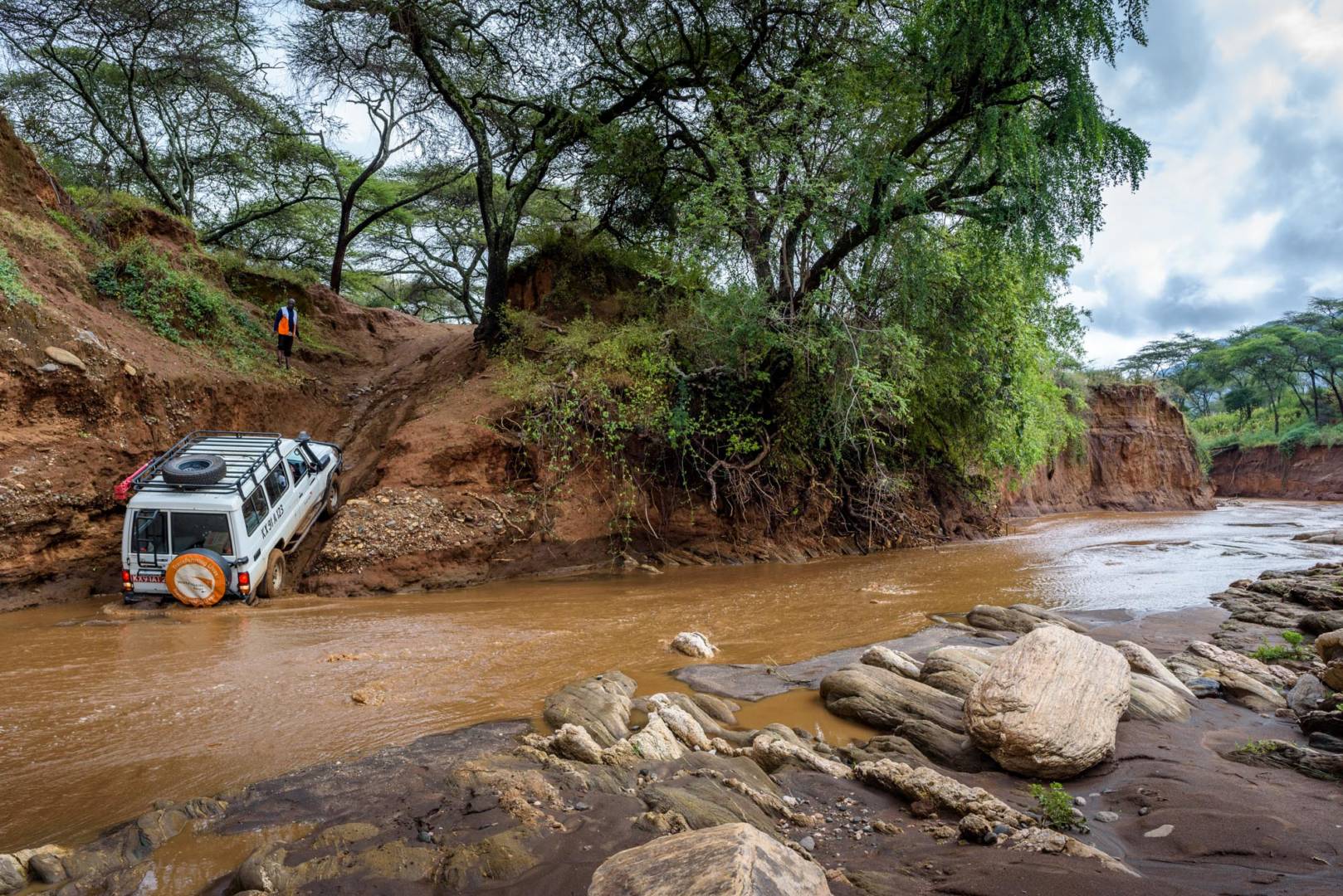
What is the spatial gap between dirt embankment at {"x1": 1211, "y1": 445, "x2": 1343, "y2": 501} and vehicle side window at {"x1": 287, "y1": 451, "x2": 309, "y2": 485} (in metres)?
48.8

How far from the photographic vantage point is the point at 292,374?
14922 millimetres

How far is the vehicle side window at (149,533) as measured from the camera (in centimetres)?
870

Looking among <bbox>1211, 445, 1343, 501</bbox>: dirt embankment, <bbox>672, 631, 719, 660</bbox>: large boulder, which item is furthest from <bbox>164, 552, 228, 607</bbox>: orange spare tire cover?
<bbox>1211, 445, 1343, 501</bbox>: dirt embankment

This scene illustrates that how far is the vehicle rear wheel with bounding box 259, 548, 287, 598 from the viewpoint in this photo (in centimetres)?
962

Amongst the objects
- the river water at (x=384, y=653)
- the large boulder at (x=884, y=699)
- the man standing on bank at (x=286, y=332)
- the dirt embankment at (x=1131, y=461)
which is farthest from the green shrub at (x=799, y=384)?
the dirt embankment at (x=1131, y=461)

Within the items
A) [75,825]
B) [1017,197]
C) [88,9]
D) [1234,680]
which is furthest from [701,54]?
[75,825]

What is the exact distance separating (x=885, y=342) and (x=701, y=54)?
7.14 meters

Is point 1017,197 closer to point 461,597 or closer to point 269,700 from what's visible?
point 461,597

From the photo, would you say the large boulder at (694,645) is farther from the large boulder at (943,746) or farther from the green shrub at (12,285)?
the green shrub at (12,285)

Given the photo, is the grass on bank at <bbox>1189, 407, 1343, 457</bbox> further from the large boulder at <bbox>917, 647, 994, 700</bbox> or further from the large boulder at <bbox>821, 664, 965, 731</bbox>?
the large boulder at <bbox>821, 664, 965, 731</bbox>

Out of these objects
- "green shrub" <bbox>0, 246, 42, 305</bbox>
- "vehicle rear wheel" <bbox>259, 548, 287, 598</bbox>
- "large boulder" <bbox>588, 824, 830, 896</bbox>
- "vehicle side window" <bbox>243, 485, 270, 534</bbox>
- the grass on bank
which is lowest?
"large boulder" <bbox>588, 824, 830, 896</bbox>

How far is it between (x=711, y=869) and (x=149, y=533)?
30.3 feet

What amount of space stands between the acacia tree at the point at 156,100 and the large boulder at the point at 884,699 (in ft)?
57.6

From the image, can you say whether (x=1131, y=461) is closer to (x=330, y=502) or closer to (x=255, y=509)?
(x=330, y=502)
